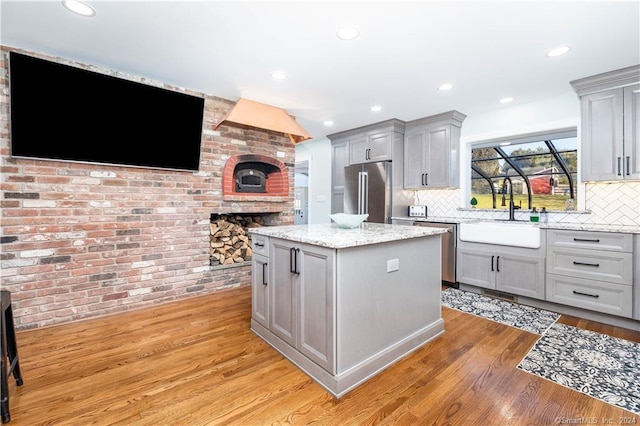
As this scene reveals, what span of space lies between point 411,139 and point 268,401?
4.04 metres

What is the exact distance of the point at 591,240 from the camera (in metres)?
2.85

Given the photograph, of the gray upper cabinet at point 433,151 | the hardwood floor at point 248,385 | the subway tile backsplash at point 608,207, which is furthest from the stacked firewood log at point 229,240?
the subway tile backsplash at point 608,207

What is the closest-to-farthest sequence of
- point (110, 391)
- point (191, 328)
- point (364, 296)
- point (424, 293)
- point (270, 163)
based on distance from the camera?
point (110, 391)
point (364, 296)
point (424, 293)
point (191, 328)
point (270, 163)

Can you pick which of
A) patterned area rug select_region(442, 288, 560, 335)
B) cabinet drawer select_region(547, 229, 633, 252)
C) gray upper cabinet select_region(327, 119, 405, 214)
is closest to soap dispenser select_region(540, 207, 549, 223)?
cabinet drawer select_region(547, 229, 633, 252)

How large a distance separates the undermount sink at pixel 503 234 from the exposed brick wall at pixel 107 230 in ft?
9.44

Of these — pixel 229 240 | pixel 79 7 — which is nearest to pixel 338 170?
pixel 229 240

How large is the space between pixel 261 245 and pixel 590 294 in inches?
124

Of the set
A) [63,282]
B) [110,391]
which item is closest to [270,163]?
[63,282]

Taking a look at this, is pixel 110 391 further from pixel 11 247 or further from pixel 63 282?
pixel 11 247

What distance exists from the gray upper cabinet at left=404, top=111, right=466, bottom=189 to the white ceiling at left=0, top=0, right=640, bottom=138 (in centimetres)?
76

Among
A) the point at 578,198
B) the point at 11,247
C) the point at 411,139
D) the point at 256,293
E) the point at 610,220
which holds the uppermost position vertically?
the point at 411,139

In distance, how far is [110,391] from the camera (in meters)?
1.78

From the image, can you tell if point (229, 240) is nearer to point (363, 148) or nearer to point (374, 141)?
point (363, 148)

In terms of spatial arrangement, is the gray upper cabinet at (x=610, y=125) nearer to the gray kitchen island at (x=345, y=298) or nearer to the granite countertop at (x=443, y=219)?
the granite countertop at (x=443, y=219)
